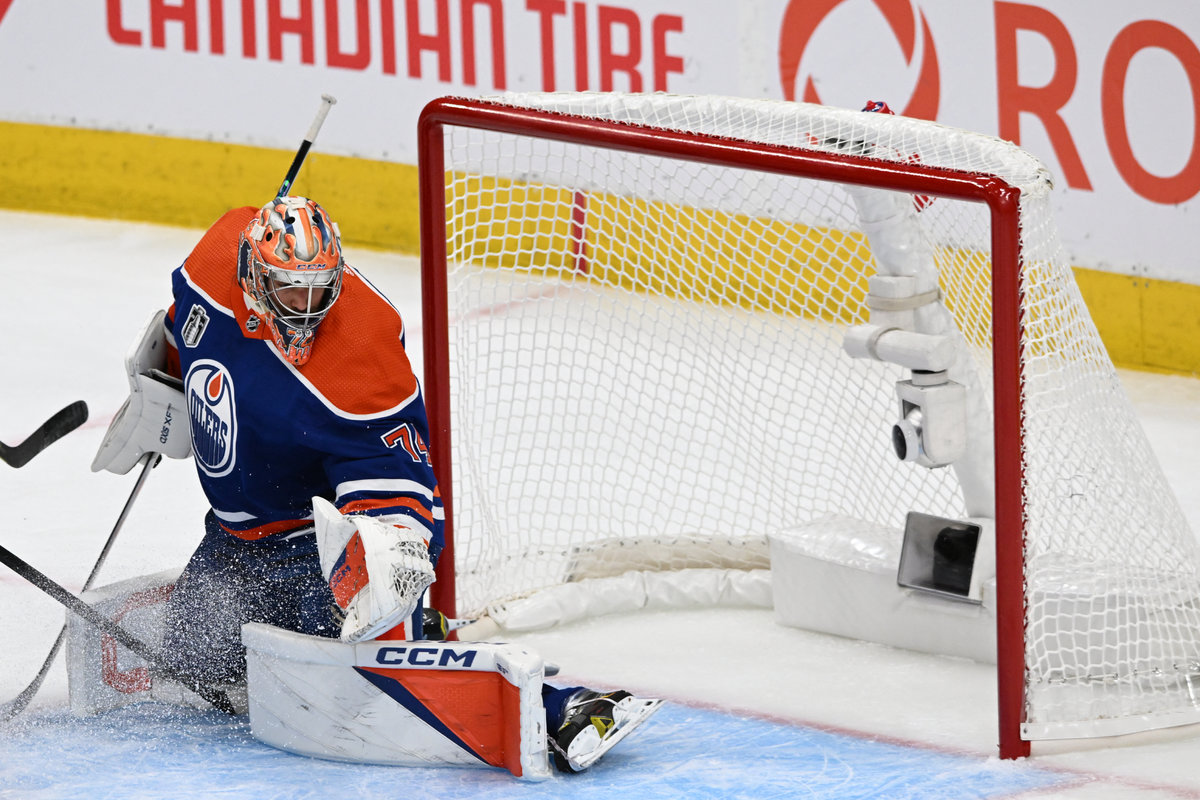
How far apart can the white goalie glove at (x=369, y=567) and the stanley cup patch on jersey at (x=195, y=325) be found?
0.44 m

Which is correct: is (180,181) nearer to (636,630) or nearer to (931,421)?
(636,630)

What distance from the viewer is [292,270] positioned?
9.25 feet

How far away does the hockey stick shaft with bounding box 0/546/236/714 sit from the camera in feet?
9.95

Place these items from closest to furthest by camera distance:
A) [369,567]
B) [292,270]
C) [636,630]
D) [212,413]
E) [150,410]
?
[369,567] → [292,270] → [212,413] → [150,410] → [636,630]

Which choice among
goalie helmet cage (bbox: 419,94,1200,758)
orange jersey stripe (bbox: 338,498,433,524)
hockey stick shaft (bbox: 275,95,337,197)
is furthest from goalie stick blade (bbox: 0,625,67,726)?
hockey stick shaft (bbox: 275,95,337,197)

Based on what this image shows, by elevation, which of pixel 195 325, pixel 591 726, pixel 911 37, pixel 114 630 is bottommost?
pixel 591 726

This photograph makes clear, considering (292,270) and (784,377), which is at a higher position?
(292,270)

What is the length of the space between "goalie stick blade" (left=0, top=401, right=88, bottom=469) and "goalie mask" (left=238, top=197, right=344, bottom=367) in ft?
1.78

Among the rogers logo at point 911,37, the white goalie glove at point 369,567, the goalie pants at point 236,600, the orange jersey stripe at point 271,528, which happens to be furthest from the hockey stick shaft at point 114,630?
the rogers logo at point 911,37

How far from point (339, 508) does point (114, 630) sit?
49 cm

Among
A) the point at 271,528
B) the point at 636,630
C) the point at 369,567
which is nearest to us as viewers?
the point at 369,567

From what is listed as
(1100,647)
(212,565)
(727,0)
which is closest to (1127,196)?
(727,0)

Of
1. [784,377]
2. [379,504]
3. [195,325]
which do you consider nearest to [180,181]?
[784,377]

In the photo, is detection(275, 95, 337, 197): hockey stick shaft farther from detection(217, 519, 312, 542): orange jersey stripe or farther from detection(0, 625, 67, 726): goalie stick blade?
detection(0, 625, 67, 726): goalie stick blade
